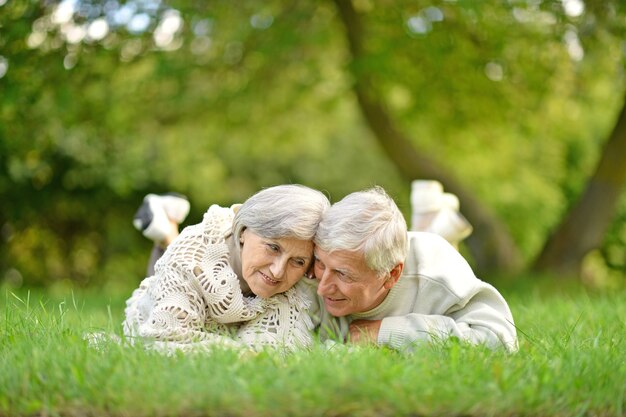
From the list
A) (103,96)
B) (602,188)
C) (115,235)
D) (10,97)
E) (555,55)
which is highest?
(10,97)

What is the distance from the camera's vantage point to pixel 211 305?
13.7 feet

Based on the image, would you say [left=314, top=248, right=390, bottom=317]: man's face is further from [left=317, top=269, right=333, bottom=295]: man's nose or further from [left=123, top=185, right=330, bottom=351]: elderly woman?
[left=123, top=185, right=330, bottom=351]: elderly woman

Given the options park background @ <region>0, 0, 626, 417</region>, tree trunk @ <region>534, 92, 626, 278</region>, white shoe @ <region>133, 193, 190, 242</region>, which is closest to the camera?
park background @ <region>0, 0, 626, 417</region>

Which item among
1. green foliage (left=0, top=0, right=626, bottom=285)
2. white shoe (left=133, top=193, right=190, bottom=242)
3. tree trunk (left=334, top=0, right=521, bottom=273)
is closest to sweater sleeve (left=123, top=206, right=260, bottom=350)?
white shoe (left=133, top=193, right=190, bottom=242)

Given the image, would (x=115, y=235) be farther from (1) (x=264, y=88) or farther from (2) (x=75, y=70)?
(2) (x=75, y=70)

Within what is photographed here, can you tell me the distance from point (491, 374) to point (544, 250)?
8351mm

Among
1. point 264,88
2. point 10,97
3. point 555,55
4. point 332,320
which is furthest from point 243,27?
point 332,320

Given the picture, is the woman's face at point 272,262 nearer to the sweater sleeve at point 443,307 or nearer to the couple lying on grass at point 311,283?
the couple lying on grass at point 311,283

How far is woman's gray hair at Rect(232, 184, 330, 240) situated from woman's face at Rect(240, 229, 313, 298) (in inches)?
1.9

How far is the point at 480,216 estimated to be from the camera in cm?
1191

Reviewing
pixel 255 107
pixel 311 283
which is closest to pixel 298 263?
pixel 311 283

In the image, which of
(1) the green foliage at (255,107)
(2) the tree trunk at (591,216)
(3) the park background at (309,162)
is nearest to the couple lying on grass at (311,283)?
(3) the park background at (309,162)

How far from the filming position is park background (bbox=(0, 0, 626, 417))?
318 centimetres

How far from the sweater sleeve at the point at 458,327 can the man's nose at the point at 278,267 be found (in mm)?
590
